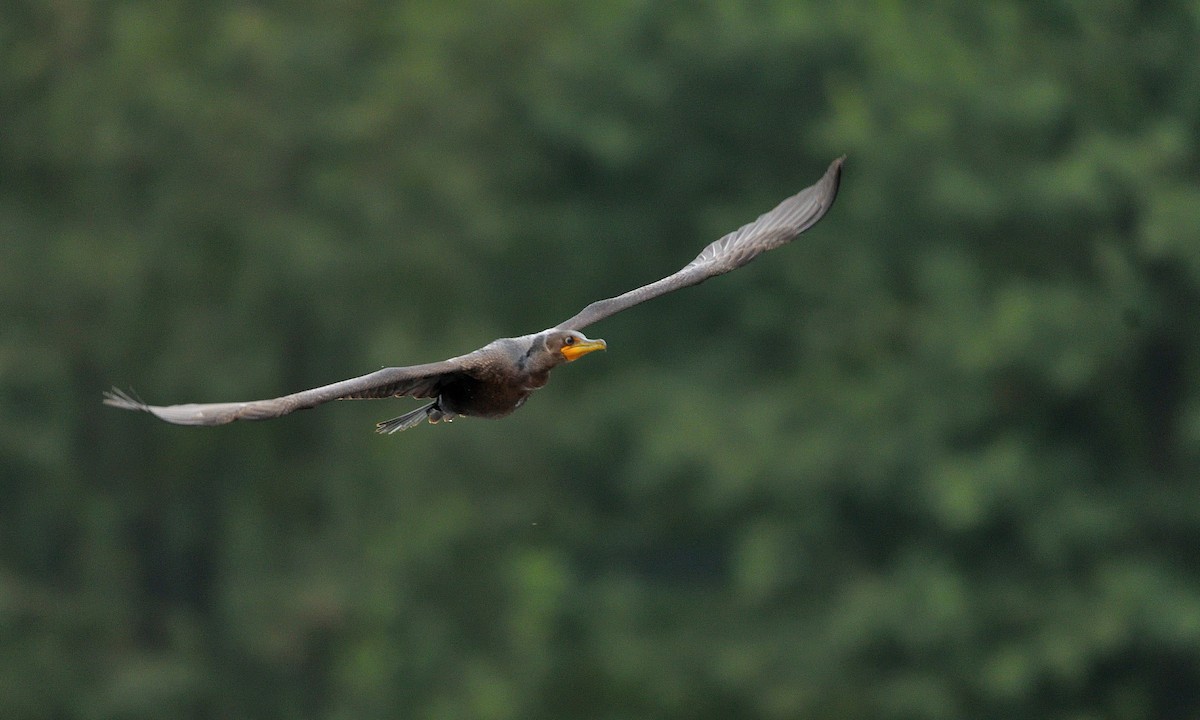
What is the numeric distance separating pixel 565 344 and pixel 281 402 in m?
1.78

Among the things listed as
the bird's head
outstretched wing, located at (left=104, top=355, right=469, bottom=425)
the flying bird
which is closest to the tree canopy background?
the flying bird

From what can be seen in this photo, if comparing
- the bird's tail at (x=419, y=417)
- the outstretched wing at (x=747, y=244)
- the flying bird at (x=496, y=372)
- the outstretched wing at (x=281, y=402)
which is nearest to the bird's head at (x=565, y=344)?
the flying bird at (x=496, y=372)

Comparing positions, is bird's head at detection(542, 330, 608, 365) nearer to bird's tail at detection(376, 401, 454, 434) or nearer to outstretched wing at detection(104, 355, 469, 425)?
outstretched wing at detection(104, 355, 469, 425)

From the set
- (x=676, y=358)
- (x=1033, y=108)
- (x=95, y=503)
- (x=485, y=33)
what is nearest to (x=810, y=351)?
(x=676, y=358)

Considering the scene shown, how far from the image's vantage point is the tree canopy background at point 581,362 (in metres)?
26.7

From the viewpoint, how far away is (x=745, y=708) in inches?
1097

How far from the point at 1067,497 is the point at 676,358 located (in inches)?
249

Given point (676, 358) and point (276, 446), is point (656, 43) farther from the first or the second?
point (276, 446)

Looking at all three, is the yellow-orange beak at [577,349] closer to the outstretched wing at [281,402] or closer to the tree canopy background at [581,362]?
the outstretched wing at [281,402]

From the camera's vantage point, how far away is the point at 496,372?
12.0 meters

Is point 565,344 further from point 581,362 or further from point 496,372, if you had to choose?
point 581,362

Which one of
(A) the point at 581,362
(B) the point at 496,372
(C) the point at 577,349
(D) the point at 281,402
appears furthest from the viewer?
(A) the point at 581,362

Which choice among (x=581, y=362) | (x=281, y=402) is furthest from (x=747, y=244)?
(x=581, y=362)

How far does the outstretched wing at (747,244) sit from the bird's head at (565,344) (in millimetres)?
490
